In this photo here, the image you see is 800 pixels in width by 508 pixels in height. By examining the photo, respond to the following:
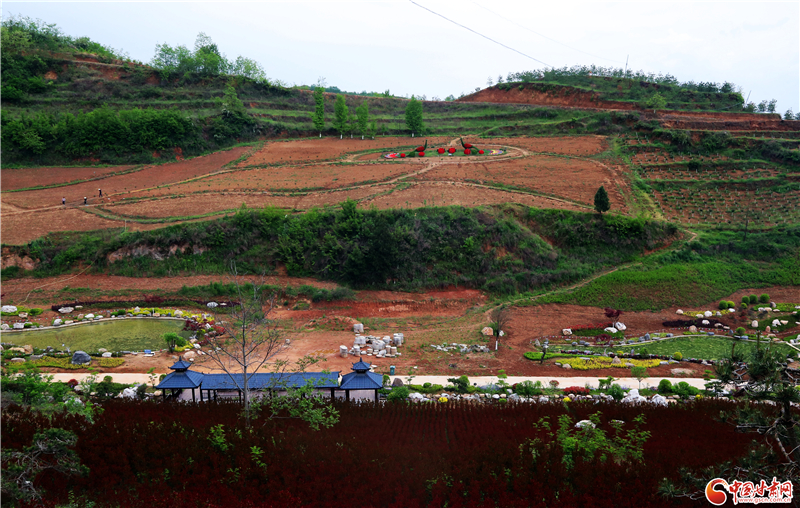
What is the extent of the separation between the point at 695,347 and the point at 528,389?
11.6m

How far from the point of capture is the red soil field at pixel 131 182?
3625cm

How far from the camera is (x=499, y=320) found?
78.7 ft

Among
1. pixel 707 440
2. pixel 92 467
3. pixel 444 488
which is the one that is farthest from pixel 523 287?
pixel 92 467

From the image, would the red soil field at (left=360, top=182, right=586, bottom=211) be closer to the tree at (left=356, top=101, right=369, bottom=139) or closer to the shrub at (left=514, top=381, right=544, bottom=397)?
the shrub at (left=514, top=381, right=544, bottom=397)

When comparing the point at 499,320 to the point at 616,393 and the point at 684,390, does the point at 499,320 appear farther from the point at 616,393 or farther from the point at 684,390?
the point at 684,390

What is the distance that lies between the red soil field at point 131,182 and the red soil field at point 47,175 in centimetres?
138

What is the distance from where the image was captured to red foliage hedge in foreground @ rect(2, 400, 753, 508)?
911 cm

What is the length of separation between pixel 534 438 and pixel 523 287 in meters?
17.7

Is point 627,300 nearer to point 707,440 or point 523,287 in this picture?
point 523,287

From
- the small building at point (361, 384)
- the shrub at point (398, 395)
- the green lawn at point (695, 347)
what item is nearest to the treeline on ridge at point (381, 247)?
the green lawn at point (695, 347)

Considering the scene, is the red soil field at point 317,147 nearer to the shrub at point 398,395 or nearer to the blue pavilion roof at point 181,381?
the blue pavilion roof at point 181,381

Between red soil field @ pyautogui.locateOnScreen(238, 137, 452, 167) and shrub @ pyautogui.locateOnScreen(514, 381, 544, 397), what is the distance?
116ft

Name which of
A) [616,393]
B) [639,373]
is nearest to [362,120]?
[639,373]

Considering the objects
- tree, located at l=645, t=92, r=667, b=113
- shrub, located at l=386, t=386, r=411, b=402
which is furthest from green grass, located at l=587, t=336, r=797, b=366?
tree, located at l=645, t=92, r=667, b=113
